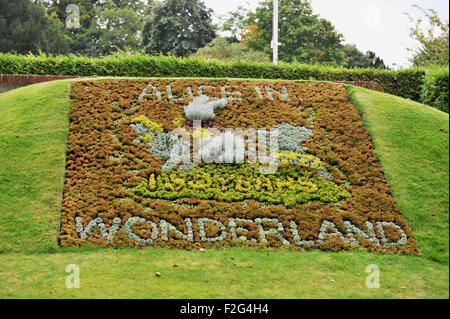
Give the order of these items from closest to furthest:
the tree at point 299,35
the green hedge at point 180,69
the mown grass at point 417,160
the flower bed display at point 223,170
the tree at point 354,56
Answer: the mown grass at point 417,160 → the flower bed display at point 223,170 → the green hedge at point 180,69 → the tree at point 299,35 → the tree at point 354,56

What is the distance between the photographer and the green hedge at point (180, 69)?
1348 centimetres

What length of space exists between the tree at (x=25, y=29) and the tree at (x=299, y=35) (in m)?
12.5

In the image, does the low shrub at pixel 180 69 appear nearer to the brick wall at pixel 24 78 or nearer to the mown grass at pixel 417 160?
the brick wall at pixel 24 78

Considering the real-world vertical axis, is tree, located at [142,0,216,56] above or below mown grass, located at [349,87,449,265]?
above

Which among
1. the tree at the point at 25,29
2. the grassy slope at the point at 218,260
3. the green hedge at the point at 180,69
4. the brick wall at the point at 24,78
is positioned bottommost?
the grassy slope at the point at 218,260

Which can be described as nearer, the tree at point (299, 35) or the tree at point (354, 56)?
the tree at point (299, 35)

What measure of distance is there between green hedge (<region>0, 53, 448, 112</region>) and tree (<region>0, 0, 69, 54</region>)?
12.8m

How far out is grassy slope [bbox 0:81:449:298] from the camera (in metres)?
4.70

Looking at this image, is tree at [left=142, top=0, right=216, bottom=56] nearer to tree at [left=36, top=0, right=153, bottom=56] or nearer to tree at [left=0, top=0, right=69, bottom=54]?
tree at [left=36, top=0, right=153, bottom=56]

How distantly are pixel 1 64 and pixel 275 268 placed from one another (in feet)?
37.2

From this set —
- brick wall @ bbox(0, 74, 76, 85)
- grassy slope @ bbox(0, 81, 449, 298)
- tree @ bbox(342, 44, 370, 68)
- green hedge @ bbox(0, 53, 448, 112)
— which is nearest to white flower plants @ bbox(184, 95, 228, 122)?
grassy slope @ bbox(0, 81, 449, 298)

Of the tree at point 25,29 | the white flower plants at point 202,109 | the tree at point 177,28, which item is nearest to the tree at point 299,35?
the tree at point 177,28

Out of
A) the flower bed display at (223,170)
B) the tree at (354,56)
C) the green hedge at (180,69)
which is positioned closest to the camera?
the flower bed display at (223,170)
